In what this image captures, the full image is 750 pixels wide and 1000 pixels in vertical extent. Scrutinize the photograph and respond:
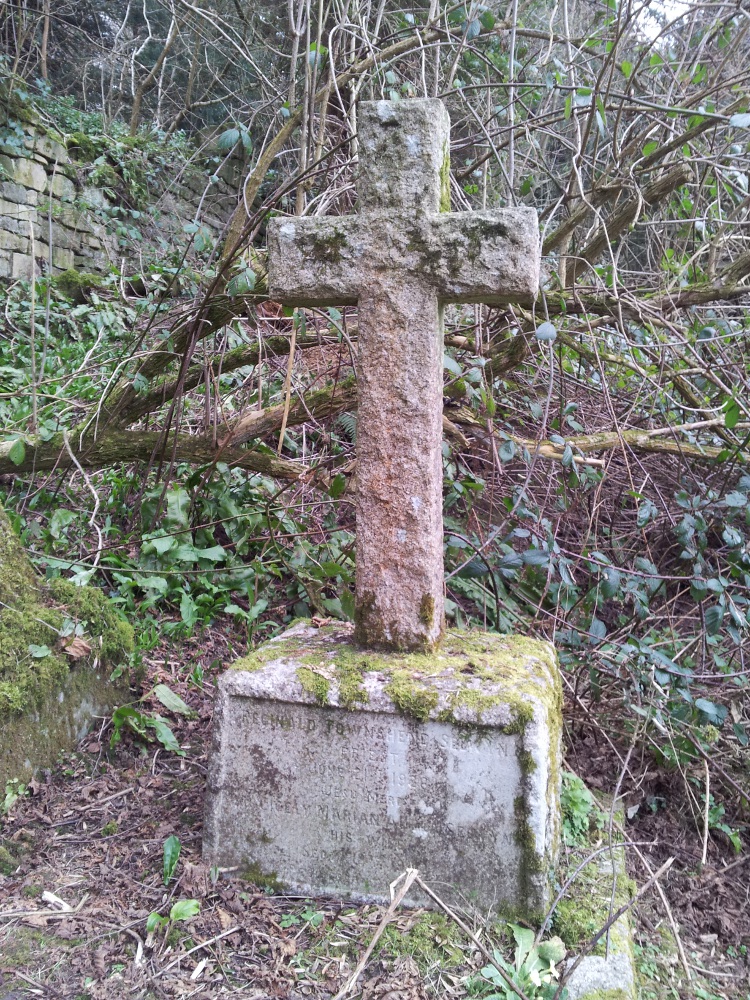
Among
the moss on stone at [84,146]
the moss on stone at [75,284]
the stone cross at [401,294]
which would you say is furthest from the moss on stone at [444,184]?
the moss on stone at [84,146]

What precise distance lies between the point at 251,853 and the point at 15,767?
897 mm

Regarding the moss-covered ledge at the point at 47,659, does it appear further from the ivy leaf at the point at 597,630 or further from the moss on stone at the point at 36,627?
the ivy leaf at the point at 597,630

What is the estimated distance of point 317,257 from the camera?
218 cm

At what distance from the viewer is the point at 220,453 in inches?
140

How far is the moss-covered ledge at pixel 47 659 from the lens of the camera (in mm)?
2410

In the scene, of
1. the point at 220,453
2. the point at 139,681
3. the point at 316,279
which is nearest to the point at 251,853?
the point at 139,681

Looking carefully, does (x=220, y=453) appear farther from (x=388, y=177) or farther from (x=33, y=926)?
(x=33, y=926)

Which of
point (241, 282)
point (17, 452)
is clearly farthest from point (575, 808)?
point (17, 452)

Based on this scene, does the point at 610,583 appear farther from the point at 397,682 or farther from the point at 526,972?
the point at 526,972

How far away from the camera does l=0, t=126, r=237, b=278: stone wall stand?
679 cm

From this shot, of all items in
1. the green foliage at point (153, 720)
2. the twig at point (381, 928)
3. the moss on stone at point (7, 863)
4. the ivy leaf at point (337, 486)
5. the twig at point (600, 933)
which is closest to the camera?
the twig at point (381, 928)

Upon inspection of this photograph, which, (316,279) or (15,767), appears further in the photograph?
(15,767)

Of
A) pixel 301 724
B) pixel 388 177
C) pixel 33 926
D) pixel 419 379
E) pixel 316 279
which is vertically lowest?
pixel 33 926

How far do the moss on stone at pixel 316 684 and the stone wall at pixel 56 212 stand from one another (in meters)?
5.40
